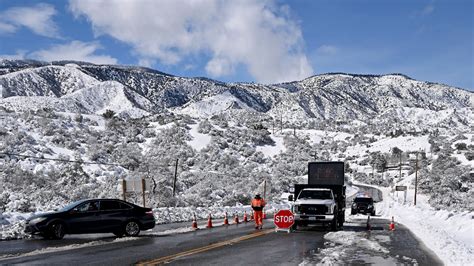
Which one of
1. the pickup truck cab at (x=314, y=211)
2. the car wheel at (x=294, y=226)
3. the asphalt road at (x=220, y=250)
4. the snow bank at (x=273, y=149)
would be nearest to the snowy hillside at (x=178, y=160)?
the snow bank at (x=273, y=149)

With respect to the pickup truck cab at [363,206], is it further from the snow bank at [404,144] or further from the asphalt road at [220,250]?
the snow bank at [404,144]

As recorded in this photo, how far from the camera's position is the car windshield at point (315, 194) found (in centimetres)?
2509

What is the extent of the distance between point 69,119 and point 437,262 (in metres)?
70.3

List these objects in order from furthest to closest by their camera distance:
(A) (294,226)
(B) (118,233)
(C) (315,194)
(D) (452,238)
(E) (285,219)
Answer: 1. (C) (315,194)
2. (A) (294,226)
3. (E) (285,219)
4. (B) (118,233)
5. (D) (452,238)

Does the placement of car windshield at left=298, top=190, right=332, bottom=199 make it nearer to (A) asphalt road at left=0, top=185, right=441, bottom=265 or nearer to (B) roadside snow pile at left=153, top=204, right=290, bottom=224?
(A) asphalt road at left=0, top=185, right=441, bottom=265

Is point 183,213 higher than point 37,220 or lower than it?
lower

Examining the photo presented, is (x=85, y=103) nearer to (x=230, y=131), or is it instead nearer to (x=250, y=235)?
(x=230, y=131)

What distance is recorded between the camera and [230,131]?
317 feet

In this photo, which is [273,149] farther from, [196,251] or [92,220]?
[196,251]

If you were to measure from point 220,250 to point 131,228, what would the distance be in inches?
237

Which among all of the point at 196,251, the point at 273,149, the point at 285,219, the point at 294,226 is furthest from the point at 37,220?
the point at 273,149

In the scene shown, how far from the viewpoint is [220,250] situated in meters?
15.6

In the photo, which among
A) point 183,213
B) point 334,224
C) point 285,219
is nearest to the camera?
point 285,219

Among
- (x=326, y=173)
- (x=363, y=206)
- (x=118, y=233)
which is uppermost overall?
(x=326, y=173)
